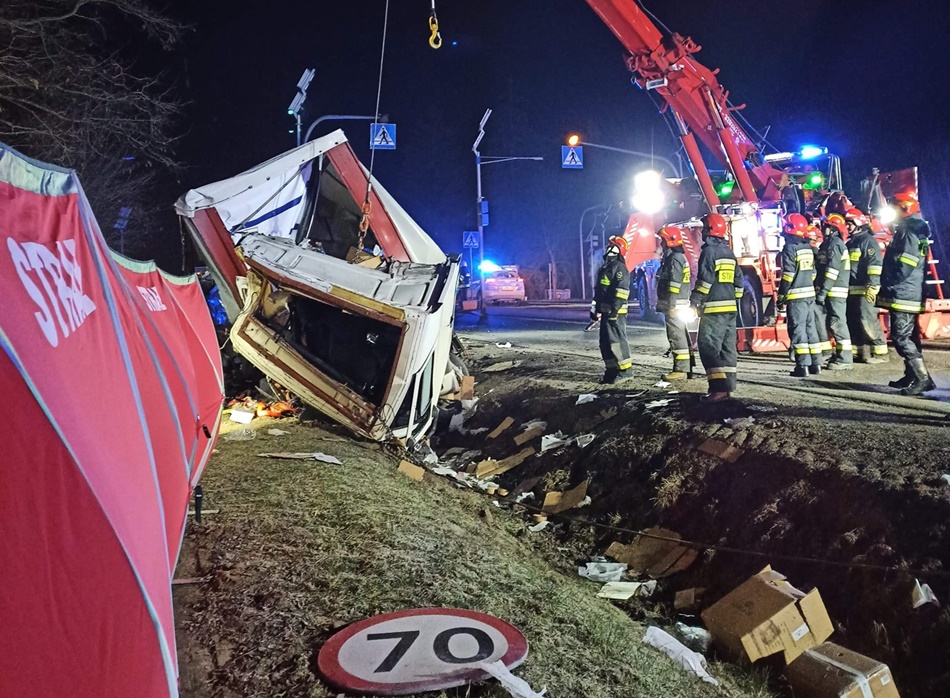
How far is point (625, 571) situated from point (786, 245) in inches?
222

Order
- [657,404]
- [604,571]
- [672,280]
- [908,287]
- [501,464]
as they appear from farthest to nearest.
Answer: [672,280] → [501,464] → [657,404] → [908,287] → [604,571]

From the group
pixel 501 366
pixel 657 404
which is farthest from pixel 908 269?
pixel 501 366

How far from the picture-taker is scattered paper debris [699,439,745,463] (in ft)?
18.5

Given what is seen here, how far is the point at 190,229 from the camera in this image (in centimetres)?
788

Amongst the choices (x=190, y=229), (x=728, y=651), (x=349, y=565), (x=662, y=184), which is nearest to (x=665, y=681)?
(x=728, y=651)

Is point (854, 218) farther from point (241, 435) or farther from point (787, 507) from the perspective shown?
point (241, 435)

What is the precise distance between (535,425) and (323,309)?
282 centimetres

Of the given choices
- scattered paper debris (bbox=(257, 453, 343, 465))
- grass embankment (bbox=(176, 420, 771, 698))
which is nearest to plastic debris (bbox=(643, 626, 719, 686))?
grass embankment (bbox=(176, 420, 771, 698))

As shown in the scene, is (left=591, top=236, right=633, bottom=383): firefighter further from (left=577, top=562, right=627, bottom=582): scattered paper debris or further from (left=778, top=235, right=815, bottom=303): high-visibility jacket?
(left=577, top=562, right=627, bottom=582): scattered paper debris

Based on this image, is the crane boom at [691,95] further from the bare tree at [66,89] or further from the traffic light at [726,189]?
the bare tree at [66,89]

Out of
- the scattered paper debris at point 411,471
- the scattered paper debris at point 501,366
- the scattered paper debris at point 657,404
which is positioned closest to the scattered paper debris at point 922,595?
the scattered paper debris at point 657,404

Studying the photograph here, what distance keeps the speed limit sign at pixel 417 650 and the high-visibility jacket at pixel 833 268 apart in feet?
23.2

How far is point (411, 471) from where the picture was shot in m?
6.55

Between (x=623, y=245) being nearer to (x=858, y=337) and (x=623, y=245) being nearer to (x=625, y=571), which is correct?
(x=858, y=337)
